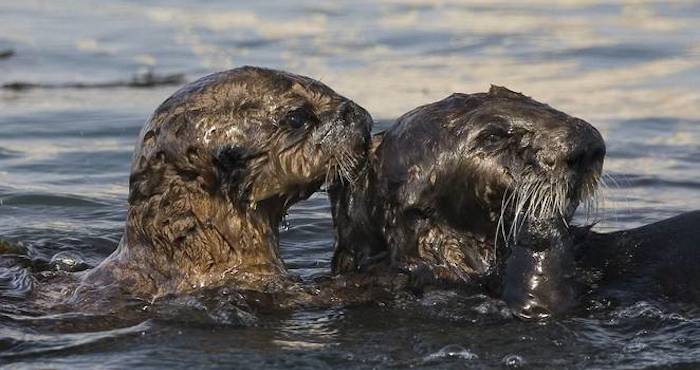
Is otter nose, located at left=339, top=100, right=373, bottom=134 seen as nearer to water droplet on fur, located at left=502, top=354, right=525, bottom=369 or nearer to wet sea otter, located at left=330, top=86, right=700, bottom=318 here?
wet sea otter, located at left=330, top=86, right=700, bottom=318

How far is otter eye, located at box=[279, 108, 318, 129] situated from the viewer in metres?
5.93

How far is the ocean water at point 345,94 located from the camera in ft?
18.7

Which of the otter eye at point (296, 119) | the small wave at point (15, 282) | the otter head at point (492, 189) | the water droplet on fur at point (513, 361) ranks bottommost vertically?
the water droplet on fur at point (513, 361)

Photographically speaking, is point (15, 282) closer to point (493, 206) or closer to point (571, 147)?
point (493, 206)

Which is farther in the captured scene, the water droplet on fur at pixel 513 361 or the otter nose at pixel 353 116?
the otter nose at pixel 353 116

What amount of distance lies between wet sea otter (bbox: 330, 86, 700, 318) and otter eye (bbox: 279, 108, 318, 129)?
37 cm

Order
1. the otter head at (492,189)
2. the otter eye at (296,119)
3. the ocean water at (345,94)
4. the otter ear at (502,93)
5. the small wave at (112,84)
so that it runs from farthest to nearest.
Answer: the small wave at (112,84)
the otter ear at (502,93)
the otter eye at (296,119)
the otter head at (492,189)
the ocean water at (345,94)

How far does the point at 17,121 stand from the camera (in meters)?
10.6

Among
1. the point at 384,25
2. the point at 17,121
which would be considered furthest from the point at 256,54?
the point at 17,121

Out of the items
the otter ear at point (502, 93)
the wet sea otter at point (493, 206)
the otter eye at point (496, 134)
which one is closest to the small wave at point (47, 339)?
the wet sea otter at point (493, 206)

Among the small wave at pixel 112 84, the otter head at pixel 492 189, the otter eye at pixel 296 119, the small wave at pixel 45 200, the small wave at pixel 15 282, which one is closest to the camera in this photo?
the otter head at pixel 492 189

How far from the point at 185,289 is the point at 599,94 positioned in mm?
5923

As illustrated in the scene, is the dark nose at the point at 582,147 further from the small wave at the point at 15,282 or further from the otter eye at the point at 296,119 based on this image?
the small wave at the point at 15,282

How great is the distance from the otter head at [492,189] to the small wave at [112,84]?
19.2 ft
